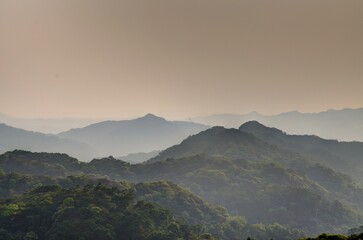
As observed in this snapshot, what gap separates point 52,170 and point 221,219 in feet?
273

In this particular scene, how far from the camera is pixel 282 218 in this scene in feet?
586

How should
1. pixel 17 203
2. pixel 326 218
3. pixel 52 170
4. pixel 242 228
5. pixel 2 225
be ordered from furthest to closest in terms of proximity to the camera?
pixel 326 218
pixel 52 170
pixel 242 228
pixel 17 203
pixel 2 225

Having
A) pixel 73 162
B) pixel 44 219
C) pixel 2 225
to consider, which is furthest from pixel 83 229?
pixel 73 162

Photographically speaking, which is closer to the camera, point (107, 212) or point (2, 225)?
point (2, 225)

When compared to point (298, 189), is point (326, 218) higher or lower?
lower

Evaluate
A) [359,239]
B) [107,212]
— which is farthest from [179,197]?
[359,239]

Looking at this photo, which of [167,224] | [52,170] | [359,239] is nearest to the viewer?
[359,239]

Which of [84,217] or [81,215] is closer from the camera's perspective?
[84,217]

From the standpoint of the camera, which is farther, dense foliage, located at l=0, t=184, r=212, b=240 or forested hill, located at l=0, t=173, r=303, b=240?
forested hill, located at l=0, t=173, r=303, b=240

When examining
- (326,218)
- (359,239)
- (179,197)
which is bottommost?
(326,218)

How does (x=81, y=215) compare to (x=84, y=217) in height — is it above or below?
above

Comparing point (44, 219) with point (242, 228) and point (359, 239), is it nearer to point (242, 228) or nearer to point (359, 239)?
point (359, 239)

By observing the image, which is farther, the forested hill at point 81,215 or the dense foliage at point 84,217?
the forested hill at point 81,215

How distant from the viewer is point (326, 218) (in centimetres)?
18638
